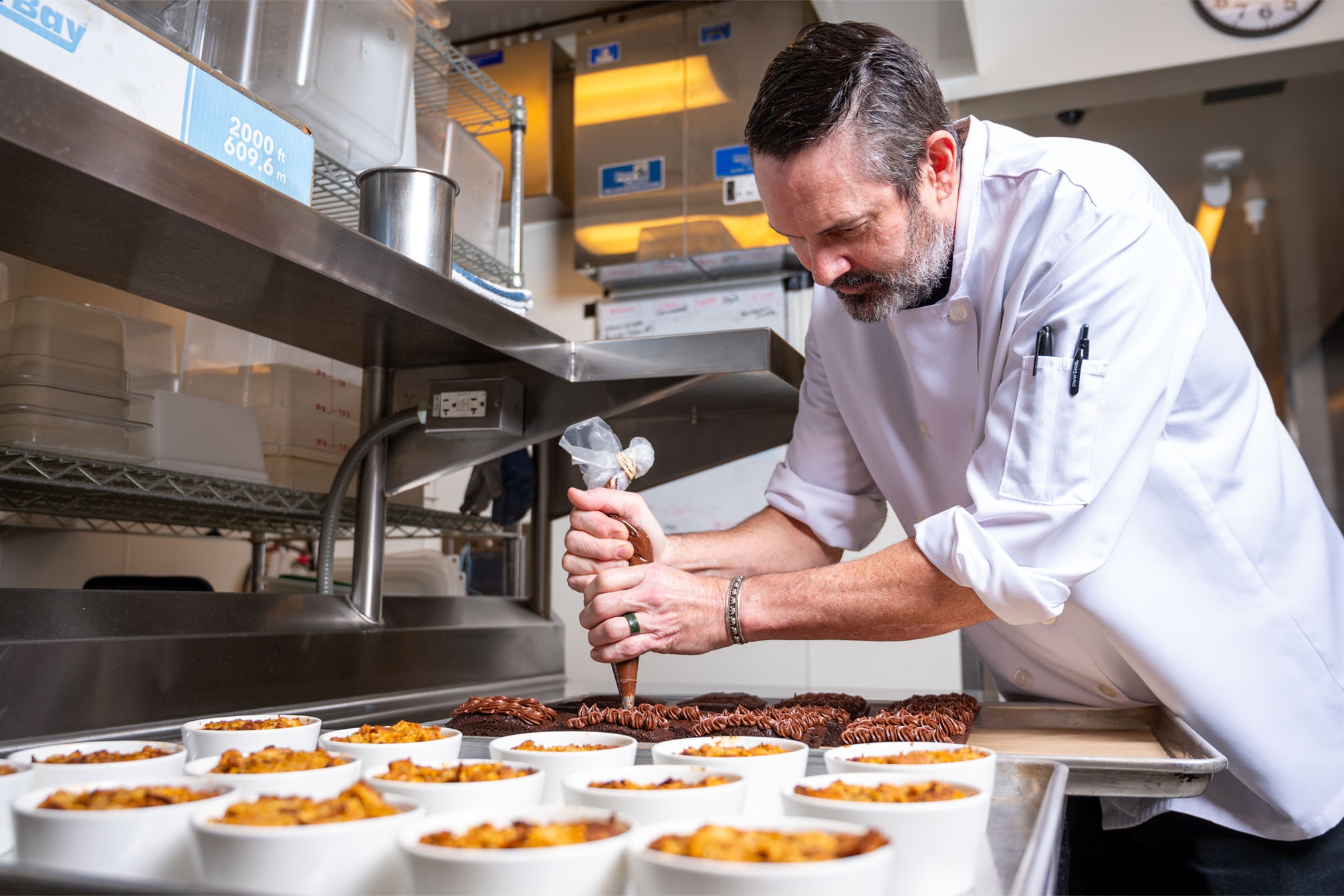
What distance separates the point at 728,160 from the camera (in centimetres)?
369

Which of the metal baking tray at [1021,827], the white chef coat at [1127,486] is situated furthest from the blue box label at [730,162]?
the metal baking tray at [1021,827]

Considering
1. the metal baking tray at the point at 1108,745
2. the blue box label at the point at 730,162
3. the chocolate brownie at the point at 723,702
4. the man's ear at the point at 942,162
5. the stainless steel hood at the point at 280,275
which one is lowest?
the metal baking tray at the point at 1108,745

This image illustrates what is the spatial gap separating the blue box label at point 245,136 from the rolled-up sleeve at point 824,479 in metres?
0.87

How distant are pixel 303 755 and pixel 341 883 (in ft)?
0.80

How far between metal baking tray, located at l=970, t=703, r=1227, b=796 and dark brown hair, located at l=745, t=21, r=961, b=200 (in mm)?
693

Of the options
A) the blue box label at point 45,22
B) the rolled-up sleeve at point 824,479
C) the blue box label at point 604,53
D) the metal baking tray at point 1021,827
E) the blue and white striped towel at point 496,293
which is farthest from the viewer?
the blue box label at point 604,53

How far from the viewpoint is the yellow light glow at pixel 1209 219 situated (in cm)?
409

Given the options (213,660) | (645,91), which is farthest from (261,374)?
(645,91)

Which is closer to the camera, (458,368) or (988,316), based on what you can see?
(988,316)

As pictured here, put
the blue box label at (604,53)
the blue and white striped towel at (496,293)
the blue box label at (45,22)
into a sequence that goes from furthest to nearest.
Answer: the blue box label at (604,53), the blue and white striped towel at (496,293), the blue box label at (45,22)

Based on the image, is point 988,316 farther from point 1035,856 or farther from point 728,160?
point 728,160

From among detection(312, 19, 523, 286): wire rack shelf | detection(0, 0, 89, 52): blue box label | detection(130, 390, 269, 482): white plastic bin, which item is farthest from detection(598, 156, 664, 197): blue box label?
detection(0, 0, 89, 52): blue box label

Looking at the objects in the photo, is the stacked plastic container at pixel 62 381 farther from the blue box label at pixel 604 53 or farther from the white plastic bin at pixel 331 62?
the blue box label at pixel 604 53

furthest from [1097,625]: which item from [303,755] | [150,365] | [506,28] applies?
[506,28]
